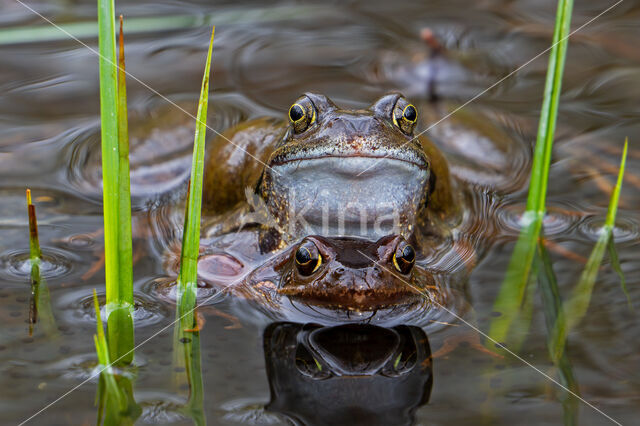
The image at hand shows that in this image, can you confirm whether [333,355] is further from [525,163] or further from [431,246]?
[525,163]

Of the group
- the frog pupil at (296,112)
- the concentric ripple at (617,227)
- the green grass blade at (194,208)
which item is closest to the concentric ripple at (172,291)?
the green grass blade at (194,208)

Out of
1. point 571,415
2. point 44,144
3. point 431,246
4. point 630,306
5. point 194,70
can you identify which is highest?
point 194,70

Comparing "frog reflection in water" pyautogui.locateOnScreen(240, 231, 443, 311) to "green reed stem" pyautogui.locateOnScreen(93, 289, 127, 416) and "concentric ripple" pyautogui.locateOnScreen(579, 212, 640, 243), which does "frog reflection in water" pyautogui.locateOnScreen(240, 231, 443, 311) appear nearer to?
"green reed stem" pyautogui.locateOnScreen(93, 289, 127, 416)

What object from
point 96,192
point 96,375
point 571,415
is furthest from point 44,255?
point 571,415

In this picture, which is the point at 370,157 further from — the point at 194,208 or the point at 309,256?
the point at 194,208

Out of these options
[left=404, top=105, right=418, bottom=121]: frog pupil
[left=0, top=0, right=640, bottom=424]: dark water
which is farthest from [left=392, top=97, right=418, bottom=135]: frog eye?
[left=0, top=0, right=640, bottom=424]: dark water

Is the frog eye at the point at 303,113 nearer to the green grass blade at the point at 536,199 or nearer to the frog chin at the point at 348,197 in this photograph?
the frog chin at the point at 348,197
